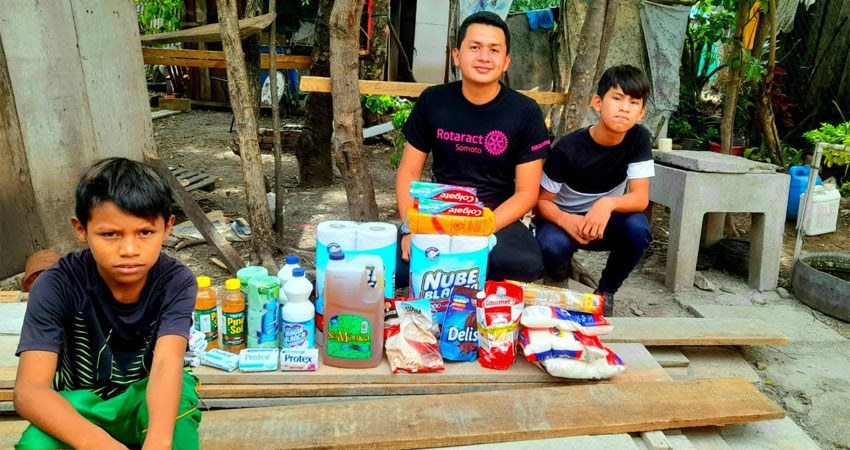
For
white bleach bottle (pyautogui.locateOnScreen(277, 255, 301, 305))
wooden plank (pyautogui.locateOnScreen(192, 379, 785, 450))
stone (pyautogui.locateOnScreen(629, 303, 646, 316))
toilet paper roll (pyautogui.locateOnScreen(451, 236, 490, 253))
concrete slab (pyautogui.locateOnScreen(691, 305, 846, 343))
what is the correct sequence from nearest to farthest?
1. wooden plank (pyautogui.locateOnScreen(192, 379, 785, 450))
2. white bleach bottle (pyautogui.locateOnScreen(277, 255, 301, 305))
3. toilet paper roll (pyautogui.locateOnScreen(451, 236, 490, 253))
4. concrete slab (pyautogui.locateOnScreen(691, 305, 846, 343))
5. stone (pyautogui.locateOnScreen(629, 303, 646, 316))

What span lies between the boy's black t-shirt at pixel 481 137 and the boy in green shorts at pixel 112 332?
161 centimetres

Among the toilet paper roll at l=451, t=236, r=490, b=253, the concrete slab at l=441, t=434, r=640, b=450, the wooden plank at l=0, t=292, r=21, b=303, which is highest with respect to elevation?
the toilet paper roll at l=451, t=236, r=490, b=253

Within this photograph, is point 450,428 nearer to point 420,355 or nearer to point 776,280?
point 420,355

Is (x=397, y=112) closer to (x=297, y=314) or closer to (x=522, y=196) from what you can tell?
(x=522, y=196)

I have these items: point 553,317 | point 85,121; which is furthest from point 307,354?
point 85,121

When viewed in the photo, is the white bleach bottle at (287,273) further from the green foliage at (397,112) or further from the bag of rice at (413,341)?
the green foliage at (397,112)

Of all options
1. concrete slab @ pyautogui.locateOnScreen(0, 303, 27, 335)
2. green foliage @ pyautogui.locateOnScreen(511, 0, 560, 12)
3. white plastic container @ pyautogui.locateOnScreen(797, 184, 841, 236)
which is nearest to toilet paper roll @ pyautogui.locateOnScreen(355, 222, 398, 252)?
concrete slab @ pyautogui.locateOnScreen(0, 303, 27, 335)

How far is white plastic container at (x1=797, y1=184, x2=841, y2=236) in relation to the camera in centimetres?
426

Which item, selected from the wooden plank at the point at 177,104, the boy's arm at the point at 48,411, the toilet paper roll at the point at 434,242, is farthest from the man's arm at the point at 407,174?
the wooden plank at the point at 177,104

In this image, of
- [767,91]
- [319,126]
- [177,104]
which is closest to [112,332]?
[319,126]

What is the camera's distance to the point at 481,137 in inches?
121

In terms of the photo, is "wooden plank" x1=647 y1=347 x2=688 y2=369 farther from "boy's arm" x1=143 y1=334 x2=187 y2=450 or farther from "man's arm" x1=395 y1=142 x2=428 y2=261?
"boy's arm" x1=143 y1=334 x2=187 y2=450

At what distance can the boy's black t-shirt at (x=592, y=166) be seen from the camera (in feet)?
10.7

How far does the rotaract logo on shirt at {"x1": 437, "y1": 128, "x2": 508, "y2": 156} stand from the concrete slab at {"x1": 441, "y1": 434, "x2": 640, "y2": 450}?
4.76ft
